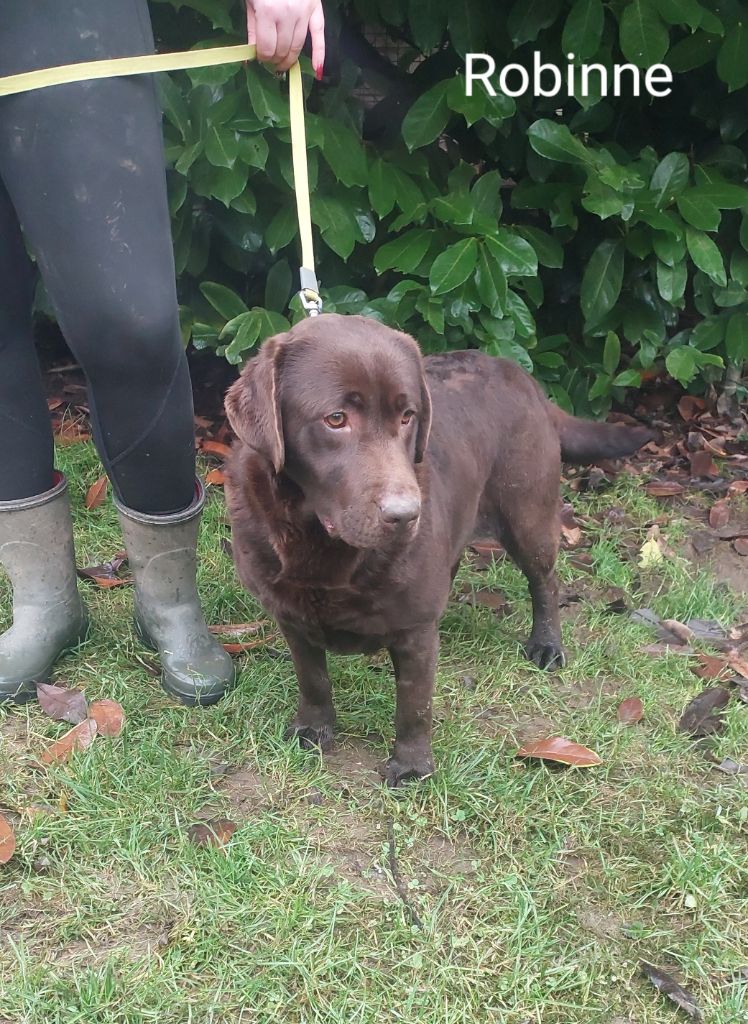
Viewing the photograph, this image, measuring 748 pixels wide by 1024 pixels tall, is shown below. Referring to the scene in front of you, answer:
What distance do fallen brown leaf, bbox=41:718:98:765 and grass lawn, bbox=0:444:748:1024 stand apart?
0.04 meters

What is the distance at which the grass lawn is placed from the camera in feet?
5.76

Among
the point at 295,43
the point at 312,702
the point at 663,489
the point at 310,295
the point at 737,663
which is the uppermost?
the point at 295,43

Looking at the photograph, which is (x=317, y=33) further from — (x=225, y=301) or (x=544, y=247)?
(x=544, y=247)

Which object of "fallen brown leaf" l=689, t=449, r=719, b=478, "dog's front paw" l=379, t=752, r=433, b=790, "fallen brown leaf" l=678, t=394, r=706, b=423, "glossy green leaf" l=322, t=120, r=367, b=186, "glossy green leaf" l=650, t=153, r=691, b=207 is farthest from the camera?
"fallen brown leaf" l=678, t=394, r=706, b=423

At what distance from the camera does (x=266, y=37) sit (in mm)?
2020

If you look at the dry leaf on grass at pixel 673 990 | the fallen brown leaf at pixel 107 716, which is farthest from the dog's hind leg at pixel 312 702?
the dry leaf on grass at pixel 673 990

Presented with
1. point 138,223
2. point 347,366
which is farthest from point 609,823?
point 138,223

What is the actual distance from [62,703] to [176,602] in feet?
1.30

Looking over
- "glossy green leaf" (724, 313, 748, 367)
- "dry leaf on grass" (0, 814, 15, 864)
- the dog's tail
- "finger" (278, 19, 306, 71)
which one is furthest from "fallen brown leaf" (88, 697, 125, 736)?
"glossy green leaf" (724, 313, 748, 367)

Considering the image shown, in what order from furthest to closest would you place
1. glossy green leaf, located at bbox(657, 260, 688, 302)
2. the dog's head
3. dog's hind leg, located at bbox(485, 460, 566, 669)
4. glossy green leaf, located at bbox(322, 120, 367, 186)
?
glossy green leaf, located at bbox(657, 260, 688, 302), glossy green leaf, located at bbox(322, 120, 367, 186), dog's hind leg, located at bbox(485, 460, 566, 669), the dog's head

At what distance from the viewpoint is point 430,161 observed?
3.74m

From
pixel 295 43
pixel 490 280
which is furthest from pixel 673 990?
pixel 490 280

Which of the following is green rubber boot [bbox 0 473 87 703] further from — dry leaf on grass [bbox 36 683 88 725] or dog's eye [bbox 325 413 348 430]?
dog's eye [bbox 325 413 348 430]

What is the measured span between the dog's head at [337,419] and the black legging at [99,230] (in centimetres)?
33
